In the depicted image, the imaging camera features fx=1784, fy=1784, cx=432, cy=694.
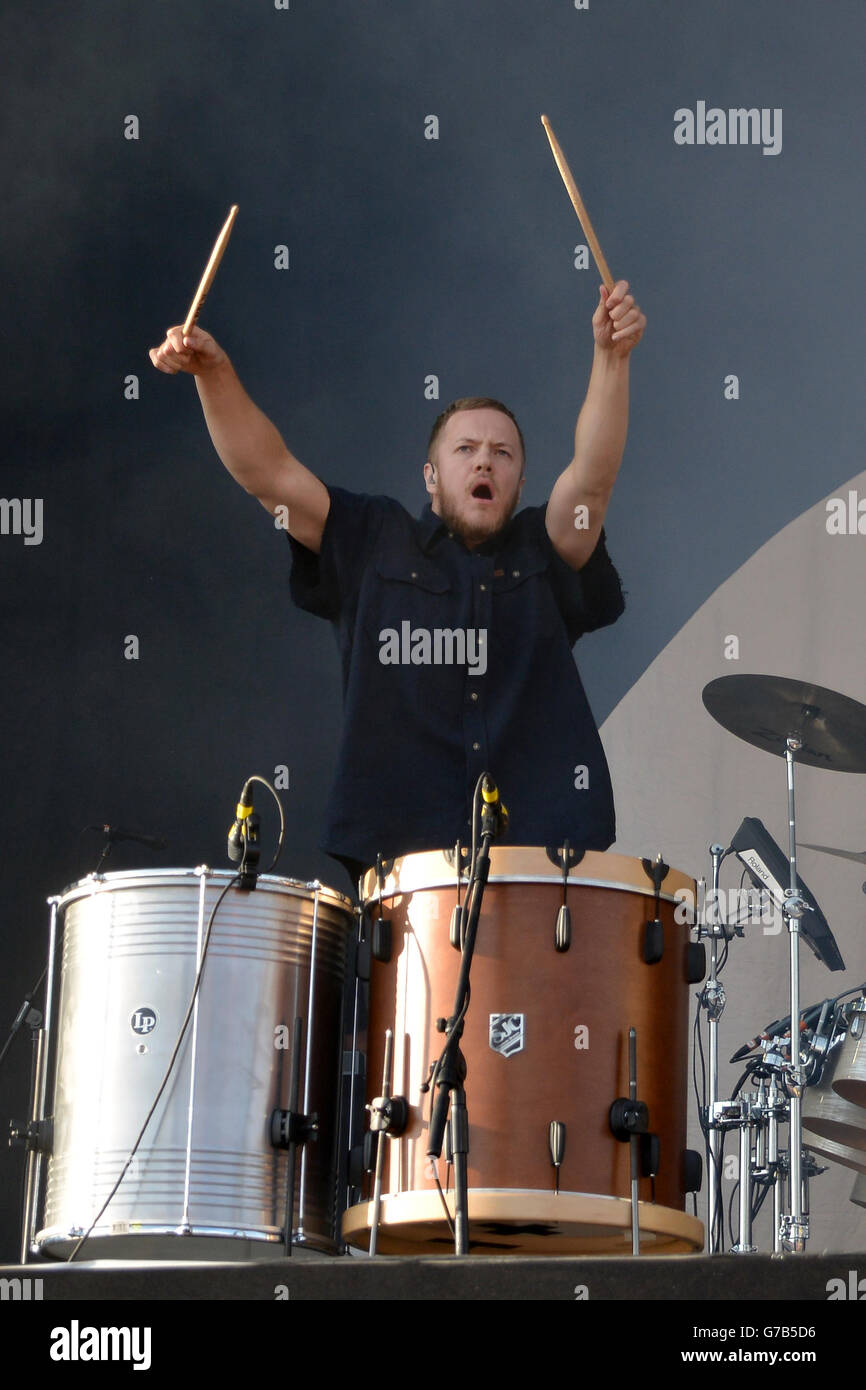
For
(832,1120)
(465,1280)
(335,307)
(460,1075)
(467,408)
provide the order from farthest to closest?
(335,307)
(467,408)
(832,1120)
(460,1075)
(465,1280)

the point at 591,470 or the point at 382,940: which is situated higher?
the point at 591,470

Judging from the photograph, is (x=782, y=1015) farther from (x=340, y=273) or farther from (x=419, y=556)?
(x=340, y=273)

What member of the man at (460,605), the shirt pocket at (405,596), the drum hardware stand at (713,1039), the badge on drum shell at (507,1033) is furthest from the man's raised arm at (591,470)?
the badge on drum shell at (507,1033)

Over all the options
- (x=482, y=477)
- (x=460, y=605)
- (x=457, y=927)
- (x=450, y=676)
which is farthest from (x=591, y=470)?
(x=457, y=927)

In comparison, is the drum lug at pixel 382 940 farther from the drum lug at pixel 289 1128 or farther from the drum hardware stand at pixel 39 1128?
the drum hardware stand at pixel 39 1128

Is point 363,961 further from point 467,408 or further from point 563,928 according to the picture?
point 467,408

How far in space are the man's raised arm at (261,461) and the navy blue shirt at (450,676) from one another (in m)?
0.04

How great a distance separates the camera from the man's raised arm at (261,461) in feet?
13.3

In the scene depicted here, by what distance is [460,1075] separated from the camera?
273 centimetres

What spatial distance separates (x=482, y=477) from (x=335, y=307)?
36.2 inches

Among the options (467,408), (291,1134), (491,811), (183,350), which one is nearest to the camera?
(491,811)

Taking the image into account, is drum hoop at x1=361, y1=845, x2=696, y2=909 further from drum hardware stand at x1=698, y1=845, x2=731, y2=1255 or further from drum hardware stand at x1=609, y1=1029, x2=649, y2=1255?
drum hardware stand at x1=698, y1=845, x2=731, y2=1255

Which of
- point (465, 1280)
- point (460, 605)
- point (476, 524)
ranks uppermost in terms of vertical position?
point (476, 524)

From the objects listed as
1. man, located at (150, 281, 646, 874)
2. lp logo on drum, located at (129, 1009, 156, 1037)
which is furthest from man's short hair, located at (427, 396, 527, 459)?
lp logo on drum, located at (129, 1009, 156, 1037)
